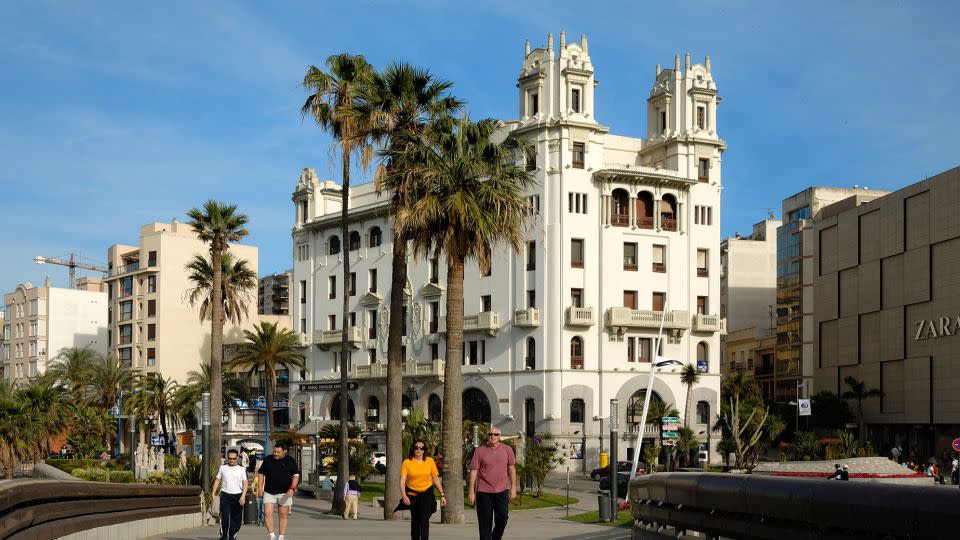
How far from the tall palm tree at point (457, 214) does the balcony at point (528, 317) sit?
45.1 metres

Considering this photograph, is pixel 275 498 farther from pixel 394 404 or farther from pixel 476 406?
pixel 476 406

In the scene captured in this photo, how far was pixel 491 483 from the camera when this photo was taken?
16172 millimetres

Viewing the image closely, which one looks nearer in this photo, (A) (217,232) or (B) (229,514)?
(B) (229,514)

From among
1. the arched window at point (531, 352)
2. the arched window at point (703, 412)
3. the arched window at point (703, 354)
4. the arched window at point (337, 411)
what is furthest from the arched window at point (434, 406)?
the arched window at point (703, 354)

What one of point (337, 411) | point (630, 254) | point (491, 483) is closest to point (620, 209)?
point (630, 254)

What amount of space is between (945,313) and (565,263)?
2415 cm

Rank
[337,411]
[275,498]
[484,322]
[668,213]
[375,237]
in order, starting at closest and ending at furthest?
1. [275,498]
2. [484,322]
3. [668,213]
4. [375,237]
5. [337,411]

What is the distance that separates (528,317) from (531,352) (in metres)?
2.61

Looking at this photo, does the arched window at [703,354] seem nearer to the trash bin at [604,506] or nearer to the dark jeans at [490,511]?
the trash bin at [604,506]

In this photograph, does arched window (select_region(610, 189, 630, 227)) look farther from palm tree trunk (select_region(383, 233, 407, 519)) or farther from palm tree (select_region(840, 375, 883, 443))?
palm tree trunk (select_region(383, 233, 407, 519))

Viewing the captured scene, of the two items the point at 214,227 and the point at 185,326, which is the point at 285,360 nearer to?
the point at 185,326

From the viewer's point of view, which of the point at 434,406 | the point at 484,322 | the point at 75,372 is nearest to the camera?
the point at 484,322

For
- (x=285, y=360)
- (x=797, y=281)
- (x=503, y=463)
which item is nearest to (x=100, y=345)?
(x=285, y=360)

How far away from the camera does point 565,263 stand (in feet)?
256
